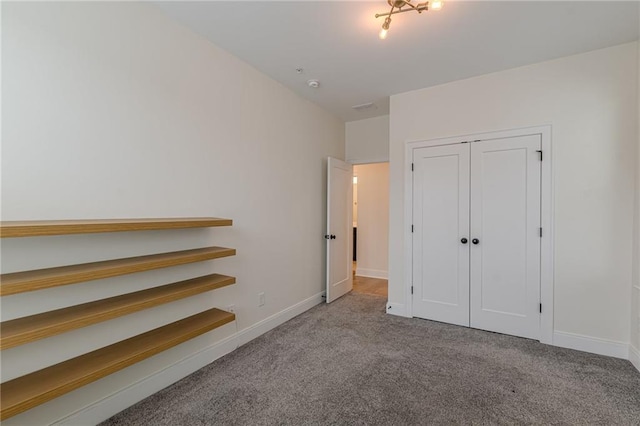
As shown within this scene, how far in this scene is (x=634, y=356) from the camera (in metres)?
2.32

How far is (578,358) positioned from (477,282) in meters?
0.97

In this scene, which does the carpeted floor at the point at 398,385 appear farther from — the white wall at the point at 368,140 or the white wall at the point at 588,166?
the white wall at the point at 368,140

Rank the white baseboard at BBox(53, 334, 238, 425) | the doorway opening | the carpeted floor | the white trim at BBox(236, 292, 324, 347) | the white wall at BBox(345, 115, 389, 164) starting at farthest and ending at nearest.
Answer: the doorway opening → the white wall at BBox(345, 115, 389, 164) → the white trim at BBox(236, 292, 324, 347) → the carpeted floor → the white baseboard at BBox(53, 334, 238, 425)

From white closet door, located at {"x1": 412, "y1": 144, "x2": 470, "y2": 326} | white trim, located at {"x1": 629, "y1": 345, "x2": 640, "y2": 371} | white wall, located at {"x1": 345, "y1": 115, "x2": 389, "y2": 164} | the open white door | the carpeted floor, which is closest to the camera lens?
the carpeted floor

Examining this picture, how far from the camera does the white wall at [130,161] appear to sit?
145cm

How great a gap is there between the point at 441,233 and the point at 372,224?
7.88 feet

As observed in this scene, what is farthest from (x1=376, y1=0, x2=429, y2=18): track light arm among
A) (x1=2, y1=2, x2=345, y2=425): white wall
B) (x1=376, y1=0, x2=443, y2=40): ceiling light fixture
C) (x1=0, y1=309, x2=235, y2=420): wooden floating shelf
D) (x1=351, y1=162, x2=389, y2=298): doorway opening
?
(x1=351, y1=162, x2=389, y2=298): doorway opening

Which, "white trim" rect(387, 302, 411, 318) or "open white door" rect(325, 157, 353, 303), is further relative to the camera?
"open white door" rect(325, 157, 353, 303)

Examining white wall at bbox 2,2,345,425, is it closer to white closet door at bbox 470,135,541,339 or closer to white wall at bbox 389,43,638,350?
white closet door at bbox 470,135,541,339

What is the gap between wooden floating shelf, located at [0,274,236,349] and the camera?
1.23 metres

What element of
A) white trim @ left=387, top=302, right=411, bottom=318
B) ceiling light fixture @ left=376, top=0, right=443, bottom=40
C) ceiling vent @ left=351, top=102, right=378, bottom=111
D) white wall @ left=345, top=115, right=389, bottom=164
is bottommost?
white trim @ left=387, top=302, right=411, bottom=318

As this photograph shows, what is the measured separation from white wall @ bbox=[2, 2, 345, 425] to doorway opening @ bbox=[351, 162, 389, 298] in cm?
286

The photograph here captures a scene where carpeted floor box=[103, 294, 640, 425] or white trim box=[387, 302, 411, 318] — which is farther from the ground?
white trim box=[387, 302, 411, 318]

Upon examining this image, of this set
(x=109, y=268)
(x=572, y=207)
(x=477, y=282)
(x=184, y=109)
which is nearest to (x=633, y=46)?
(x=572, y=207)
